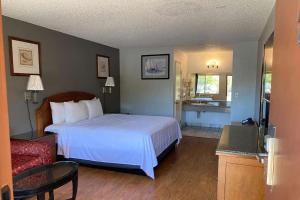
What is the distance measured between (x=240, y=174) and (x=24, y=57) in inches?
133

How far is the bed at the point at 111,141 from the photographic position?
306 cm

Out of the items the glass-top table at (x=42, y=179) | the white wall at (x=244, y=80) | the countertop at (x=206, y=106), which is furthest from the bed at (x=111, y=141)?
the countertop at (x=206, y=106)

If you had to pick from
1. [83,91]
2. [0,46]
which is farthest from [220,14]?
[83,91]

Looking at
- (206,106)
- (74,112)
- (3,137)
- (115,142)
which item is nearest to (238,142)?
(115,142)

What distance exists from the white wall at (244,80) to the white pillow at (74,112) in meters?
3.41

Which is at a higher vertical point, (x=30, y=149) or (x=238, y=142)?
(x=238, y=142)

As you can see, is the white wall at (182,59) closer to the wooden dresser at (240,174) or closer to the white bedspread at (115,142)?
the white bedspread at (115,142)

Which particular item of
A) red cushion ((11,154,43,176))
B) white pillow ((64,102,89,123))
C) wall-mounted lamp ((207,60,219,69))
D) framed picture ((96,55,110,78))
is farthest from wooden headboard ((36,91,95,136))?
wall-mounted lamp ((207,60,219,69))

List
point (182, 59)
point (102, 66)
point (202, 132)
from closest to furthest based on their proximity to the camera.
A: 1. point (102, 66)
2. point (202, 132)
3. point (182, 59)

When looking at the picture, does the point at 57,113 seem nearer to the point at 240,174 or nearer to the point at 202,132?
the point at 240,174

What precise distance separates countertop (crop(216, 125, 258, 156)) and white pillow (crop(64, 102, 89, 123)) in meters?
2.61

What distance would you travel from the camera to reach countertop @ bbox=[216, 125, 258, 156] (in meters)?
1.74

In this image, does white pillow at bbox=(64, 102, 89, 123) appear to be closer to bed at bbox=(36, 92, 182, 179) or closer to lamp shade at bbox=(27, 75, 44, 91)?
bed at bbox=(36, 92, 182, 179)

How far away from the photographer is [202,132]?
6039 millimetres
